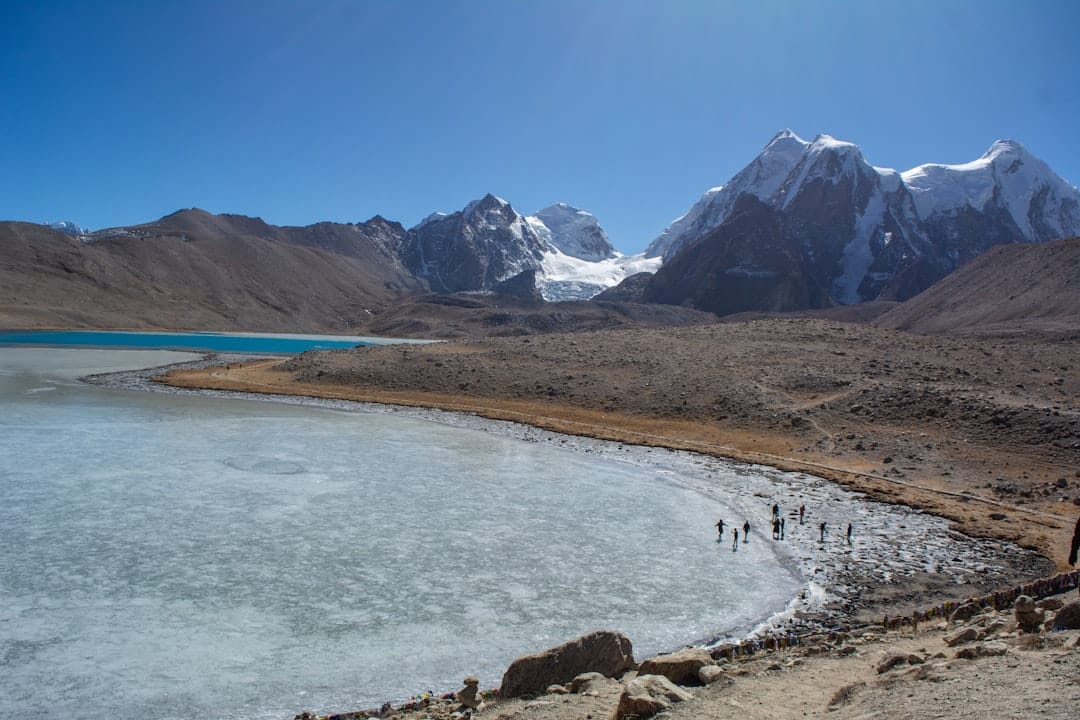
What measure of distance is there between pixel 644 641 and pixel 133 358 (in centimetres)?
9250

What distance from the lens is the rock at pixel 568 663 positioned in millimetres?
11273

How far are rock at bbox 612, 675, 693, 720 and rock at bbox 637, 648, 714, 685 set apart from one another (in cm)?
68

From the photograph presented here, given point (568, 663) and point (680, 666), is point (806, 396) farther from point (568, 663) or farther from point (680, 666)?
point (680, 666)

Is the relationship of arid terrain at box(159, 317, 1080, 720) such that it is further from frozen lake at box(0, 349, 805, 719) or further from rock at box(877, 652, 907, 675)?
frozen lake at box(0, 349, 805, 719)

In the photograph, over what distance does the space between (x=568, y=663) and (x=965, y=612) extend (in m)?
9.41

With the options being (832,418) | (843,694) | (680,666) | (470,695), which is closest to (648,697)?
(680,666)

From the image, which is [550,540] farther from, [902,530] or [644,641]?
[902,530]

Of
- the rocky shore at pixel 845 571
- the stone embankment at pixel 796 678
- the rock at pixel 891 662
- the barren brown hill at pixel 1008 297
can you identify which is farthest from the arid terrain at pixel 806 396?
the barren brown hill at pixel 1008 297

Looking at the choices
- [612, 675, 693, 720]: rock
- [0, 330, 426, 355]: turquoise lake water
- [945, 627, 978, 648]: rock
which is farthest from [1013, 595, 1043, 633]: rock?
[0, 330, 426, 355]: turquoise lake water

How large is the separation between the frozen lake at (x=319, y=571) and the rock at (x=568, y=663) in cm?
165

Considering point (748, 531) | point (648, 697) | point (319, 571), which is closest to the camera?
point (648, 697)

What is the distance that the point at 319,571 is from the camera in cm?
1755

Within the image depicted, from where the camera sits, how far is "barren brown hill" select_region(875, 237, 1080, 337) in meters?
87.2

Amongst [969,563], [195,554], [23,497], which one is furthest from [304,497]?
[969,563]
